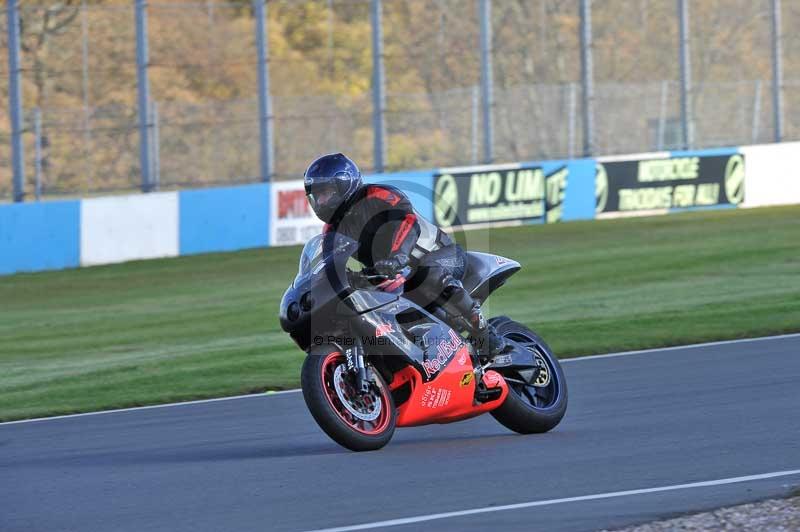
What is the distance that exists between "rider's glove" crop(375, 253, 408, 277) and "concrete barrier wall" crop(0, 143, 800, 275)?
10771 millimetres

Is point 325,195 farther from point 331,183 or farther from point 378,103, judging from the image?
point 378,103

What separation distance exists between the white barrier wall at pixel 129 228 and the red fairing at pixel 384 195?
48.6 ft

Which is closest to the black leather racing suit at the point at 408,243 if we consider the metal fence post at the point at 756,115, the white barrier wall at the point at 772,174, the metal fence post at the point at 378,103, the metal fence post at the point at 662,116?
the metal fence post at the point at 378,103

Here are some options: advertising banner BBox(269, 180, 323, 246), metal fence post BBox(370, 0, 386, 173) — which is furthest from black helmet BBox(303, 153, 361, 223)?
metal fence post BBox(370, 0, 386, 173)

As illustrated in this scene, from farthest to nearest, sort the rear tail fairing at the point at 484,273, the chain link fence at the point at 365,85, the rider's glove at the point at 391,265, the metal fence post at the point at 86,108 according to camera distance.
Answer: the chain link fence at the point at 365,85 → the metal fence post at the point at 86,108 → the rear tail fairing at the point at 484,273 → the rider's glove at the point at 391,265

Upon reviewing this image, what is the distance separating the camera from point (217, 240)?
77.0 ft

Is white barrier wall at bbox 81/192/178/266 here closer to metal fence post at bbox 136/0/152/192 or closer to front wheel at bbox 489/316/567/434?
metal fence post at bbox 136/0/152/192

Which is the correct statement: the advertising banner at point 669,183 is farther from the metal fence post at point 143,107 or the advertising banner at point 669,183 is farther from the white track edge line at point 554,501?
the white track edge line at point 554,501

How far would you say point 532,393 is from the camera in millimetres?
8562

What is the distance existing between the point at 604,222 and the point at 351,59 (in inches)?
223

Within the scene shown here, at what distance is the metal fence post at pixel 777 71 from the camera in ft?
104

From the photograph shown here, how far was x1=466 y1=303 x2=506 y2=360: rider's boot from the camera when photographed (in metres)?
8.10

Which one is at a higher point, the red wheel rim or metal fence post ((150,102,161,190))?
metal fence post ((150,102,161,190))

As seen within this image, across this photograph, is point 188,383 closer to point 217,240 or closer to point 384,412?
point 384,412
